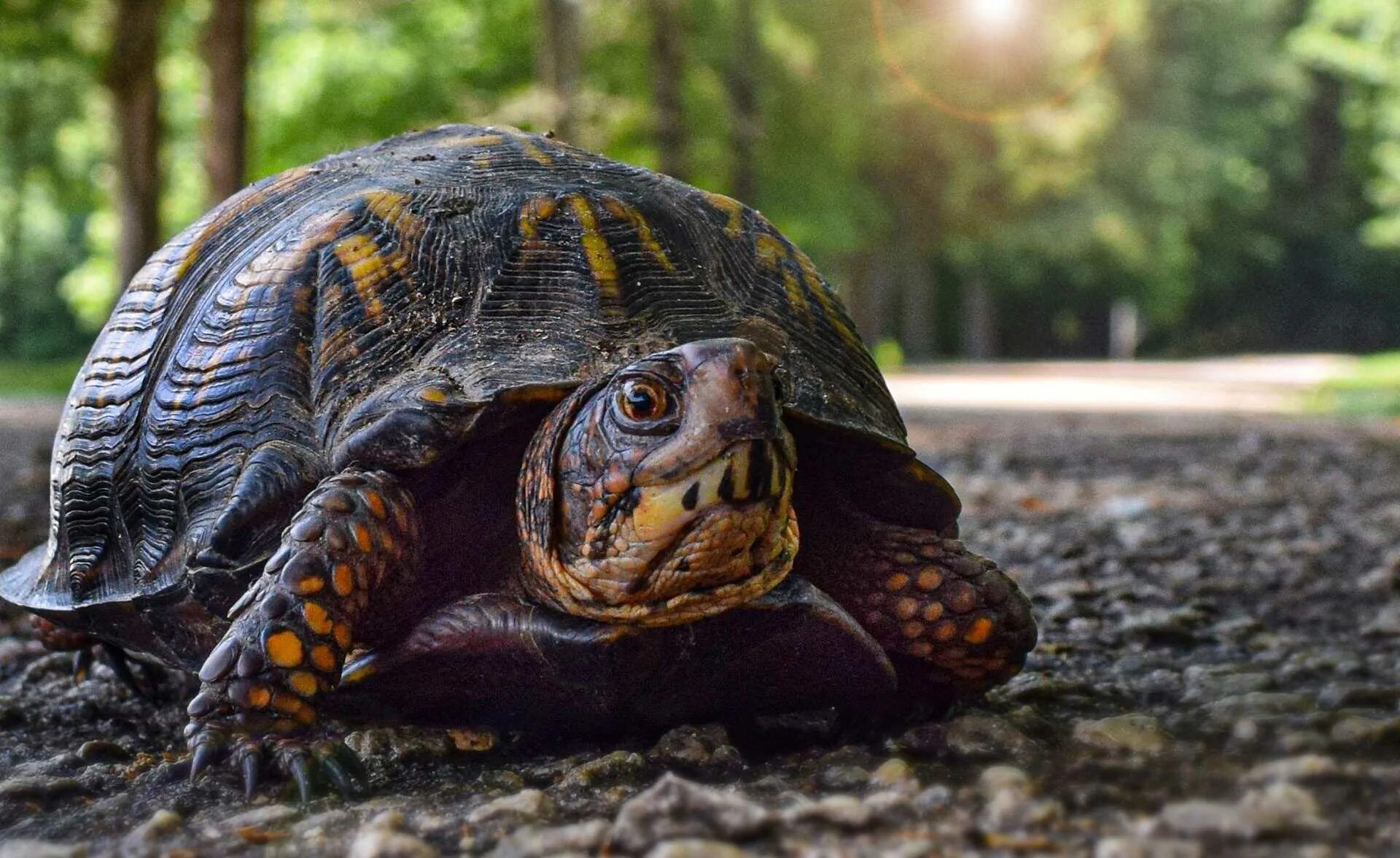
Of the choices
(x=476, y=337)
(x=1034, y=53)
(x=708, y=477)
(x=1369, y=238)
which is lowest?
(x=708, y=477)

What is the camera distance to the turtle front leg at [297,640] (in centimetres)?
207

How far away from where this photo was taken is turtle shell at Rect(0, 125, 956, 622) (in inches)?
92.0

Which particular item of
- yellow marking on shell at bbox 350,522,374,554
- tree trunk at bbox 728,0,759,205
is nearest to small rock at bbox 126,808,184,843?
yellow marking on shell at bbox 350,522,374,554

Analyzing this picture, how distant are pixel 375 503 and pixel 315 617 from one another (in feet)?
0.64

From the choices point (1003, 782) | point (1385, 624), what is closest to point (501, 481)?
point (1003, 782)

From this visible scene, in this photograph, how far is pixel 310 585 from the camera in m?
2.08

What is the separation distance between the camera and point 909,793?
1.88m

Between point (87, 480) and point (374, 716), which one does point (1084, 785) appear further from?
point (87, 480)

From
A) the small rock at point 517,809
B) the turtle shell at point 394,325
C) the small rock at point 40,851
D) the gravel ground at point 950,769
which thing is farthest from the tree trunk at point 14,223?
the small rock at point 517,809

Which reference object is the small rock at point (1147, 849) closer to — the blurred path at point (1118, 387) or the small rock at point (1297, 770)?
the small rock at point (1297, 770)

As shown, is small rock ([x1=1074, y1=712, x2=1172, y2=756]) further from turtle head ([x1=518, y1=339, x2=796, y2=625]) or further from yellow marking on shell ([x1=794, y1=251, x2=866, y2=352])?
yellow marking on shell ([x1=794, y1=251, x2=866, y2=352])

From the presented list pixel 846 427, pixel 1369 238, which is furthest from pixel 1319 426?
pixel 1369 238

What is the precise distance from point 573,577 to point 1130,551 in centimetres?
291

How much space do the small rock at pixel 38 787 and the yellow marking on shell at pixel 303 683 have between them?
0.44m
